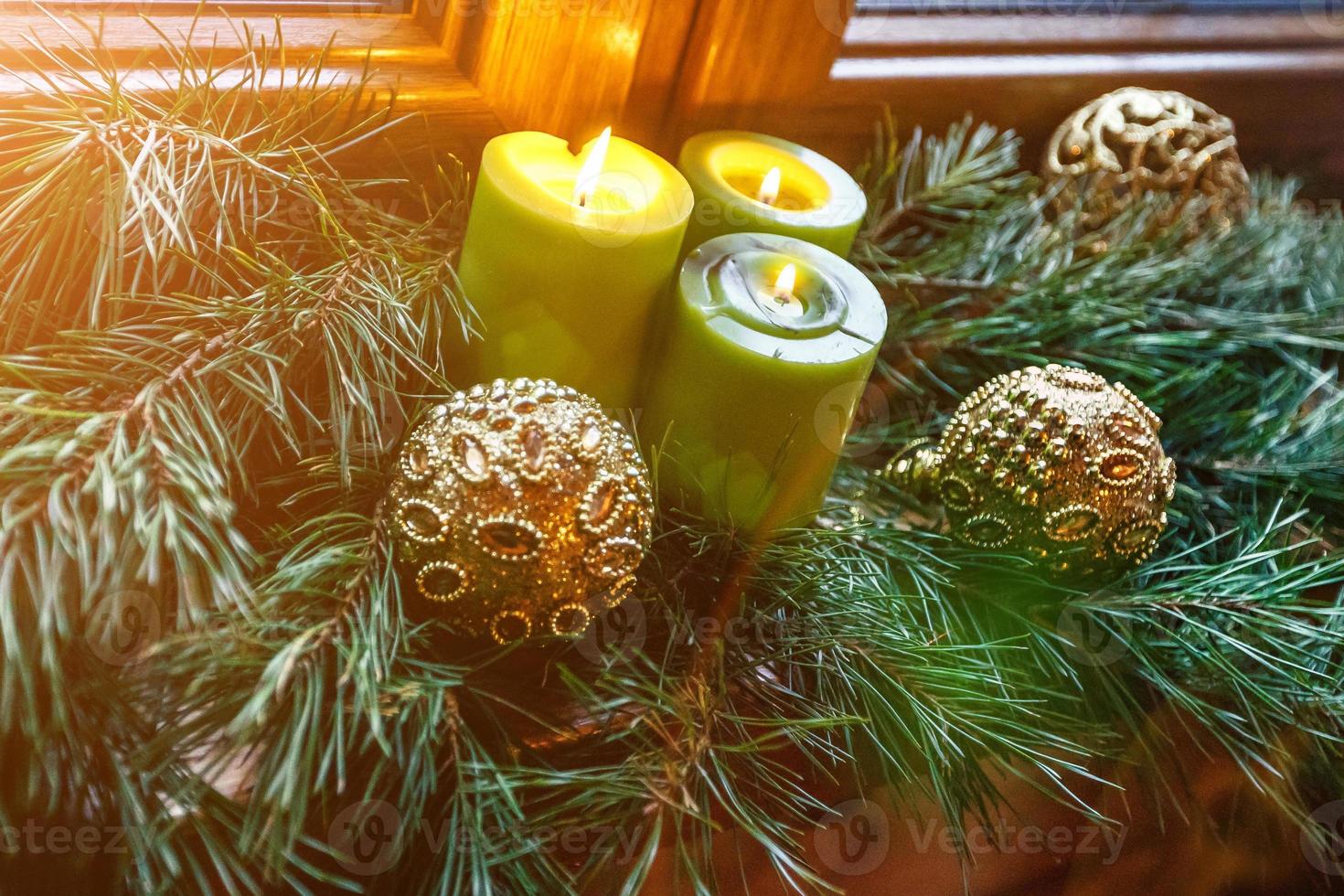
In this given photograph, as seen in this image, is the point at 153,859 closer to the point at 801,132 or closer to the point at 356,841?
the point at 356,841

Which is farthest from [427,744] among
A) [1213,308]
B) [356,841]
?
[1213,308]

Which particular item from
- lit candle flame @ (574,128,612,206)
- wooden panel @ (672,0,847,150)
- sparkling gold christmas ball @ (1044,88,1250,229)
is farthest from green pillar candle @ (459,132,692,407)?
sparkling gold christmas ball @ (1044,88,1250,229)

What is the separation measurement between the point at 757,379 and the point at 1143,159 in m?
0.46

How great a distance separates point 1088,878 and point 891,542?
210mm

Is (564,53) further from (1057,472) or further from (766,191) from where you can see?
(1057,472)

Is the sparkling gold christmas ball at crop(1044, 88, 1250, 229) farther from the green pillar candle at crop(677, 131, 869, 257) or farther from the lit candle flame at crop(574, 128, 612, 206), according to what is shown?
the lit candle flame at crop(574, 128, 612, 206)

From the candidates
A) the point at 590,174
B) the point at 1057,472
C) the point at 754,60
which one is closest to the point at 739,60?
the point at 754,60

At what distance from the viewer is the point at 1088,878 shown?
54cm

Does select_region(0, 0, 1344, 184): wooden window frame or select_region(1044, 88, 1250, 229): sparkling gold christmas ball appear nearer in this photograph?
select_region(0, 0, 1344, 184): wooden window frame

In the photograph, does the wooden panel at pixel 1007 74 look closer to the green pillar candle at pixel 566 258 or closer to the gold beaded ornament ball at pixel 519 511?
the green pillar candle at pixel 566 258

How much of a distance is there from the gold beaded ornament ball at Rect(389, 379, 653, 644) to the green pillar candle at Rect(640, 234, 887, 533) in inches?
2.1

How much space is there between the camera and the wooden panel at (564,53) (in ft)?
1.84

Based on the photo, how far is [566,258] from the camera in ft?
1.55

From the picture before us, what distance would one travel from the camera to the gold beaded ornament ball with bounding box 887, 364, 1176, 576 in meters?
0.52
